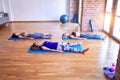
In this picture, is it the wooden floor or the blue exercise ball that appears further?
the blue exercise ball

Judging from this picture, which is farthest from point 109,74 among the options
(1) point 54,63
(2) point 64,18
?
(2) point 64,18

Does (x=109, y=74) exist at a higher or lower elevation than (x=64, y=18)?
lower

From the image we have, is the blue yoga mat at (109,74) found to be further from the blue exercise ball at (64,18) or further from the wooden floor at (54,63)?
the blue exercise ball at (64,18)

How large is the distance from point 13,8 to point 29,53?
454 centimetres

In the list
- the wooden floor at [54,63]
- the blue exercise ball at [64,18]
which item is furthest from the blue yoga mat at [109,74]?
the blue exercise ball at [64,18]

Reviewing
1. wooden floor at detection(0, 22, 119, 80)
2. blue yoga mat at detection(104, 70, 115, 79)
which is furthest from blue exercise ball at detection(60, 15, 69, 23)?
blue yoga mat at detection(104, 70, 115, 79)

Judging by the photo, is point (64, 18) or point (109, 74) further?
point (64, 18)

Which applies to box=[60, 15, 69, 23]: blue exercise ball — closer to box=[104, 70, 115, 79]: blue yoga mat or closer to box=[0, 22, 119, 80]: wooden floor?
box=[0, 22, 119, 80]: wooden floor

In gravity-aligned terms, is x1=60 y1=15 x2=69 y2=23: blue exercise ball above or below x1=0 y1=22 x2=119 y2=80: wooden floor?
above

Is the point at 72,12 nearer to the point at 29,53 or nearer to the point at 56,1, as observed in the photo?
the point at 56,1

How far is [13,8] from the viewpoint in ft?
23.2

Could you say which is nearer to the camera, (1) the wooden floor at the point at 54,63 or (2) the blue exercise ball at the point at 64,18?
(1) the wooden floor at the point at 54,63

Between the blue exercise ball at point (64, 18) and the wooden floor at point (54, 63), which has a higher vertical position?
the blue exercise ball at point (64, 18)

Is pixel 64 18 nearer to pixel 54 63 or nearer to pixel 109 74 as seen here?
pixel 54 63
